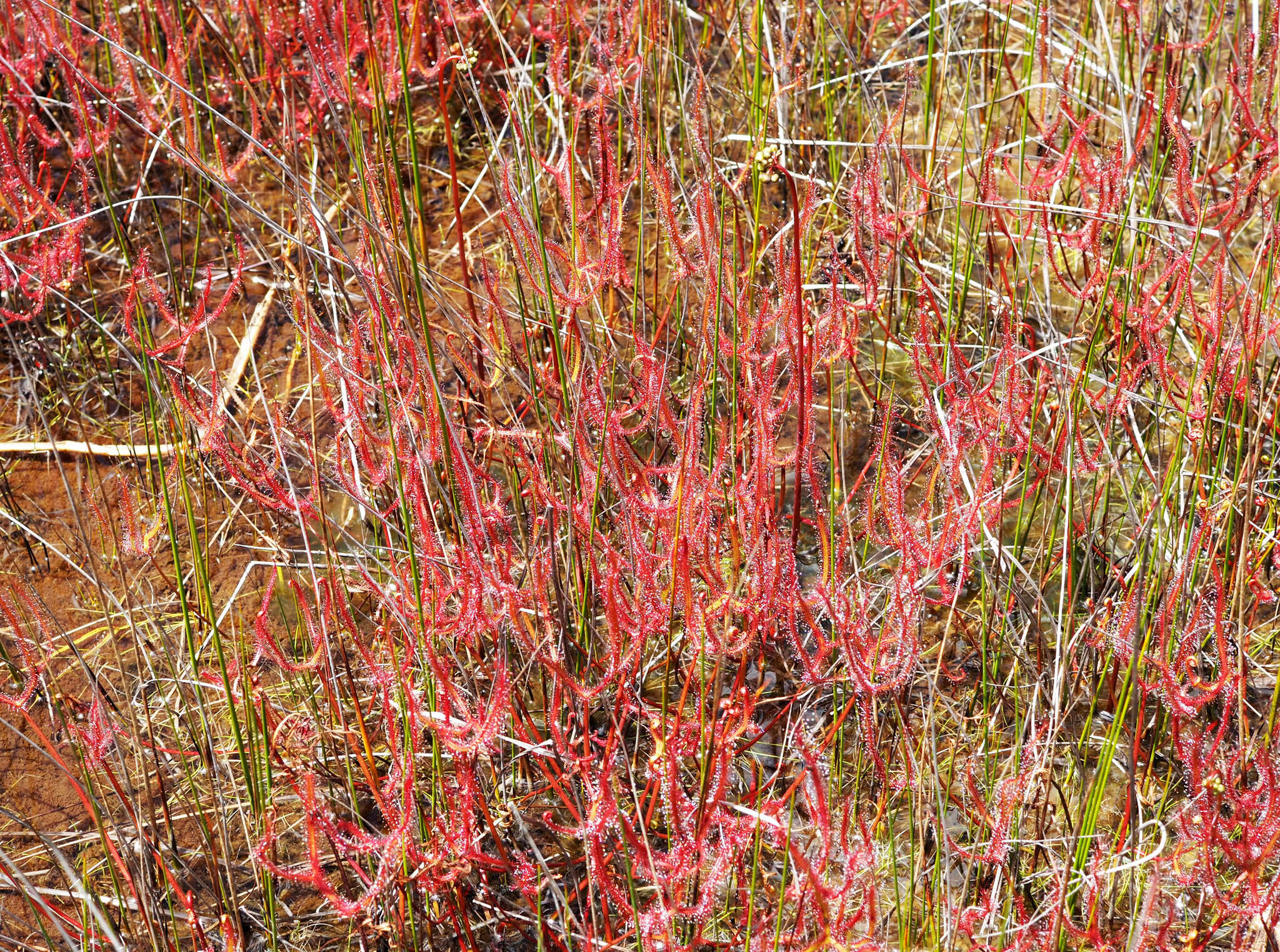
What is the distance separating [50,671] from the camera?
4.95 ft

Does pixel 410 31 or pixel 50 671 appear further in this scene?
pixel 410 31

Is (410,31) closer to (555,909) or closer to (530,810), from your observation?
(530,810)

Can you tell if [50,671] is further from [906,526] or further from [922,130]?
[922,130]

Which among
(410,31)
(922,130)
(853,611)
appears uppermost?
(410,31)

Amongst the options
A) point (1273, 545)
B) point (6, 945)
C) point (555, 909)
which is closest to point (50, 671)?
point (6, 945)

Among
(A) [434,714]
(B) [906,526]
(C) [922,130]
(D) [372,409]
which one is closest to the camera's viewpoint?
(A) [434,714]

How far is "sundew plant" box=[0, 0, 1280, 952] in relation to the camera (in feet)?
4.23

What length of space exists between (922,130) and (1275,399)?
0.95 meters

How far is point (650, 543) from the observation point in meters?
1.56

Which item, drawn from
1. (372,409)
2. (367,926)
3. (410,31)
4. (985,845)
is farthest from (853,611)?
(410,31)

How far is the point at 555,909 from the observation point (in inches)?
54.2

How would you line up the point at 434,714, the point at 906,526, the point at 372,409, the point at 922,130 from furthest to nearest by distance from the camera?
the point at 922,130 → the point at 372,409 → the point at 906,526 → the point at 434,714

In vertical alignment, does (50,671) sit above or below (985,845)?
above

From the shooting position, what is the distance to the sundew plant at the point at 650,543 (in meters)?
1.29
